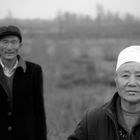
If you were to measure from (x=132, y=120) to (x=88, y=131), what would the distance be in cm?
24

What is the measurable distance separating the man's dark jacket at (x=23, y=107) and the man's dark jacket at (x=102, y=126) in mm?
1448

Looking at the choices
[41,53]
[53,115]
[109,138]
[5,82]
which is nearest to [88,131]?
[109,138]

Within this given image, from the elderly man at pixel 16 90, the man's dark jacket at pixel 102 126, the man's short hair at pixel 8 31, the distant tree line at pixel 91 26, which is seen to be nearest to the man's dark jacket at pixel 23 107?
the elderly man at pixel 16 90

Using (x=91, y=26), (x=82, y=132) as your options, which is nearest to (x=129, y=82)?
(x=82, y=132)

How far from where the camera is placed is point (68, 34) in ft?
203

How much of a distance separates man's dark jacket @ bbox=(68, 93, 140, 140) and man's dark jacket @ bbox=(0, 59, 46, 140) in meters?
1.45

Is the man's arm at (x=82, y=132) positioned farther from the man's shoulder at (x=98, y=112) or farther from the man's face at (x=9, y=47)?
the man's face at (x=9, y=47)

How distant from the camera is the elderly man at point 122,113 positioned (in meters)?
2.27

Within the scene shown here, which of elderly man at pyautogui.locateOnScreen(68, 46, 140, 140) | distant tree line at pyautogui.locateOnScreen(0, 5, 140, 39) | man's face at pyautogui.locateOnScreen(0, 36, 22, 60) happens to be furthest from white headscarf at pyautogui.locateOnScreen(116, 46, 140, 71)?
distant tree line at pyautogui.locateOnScreen(0, 5, 140, 39)

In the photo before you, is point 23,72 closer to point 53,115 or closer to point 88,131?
point 88,131

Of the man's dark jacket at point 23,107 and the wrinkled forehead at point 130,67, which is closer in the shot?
the wrinkled forehead at point 130,67

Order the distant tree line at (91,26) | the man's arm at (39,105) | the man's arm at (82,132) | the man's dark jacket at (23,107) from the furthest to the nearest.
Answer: the distant tree line at (91,26), the man's arm at (39,105), the man's dark jacket at (23,107), the man's arm at (82,132)

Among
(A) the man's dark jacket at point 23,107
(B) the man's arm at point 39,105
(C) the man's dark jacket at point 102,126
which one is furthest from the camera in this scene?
(B) the man's arm at point 39,105

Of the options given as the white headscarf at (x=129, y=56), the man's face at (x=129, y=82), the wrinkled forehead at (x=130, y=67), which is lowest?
the man's face at (x=129, y=82)
